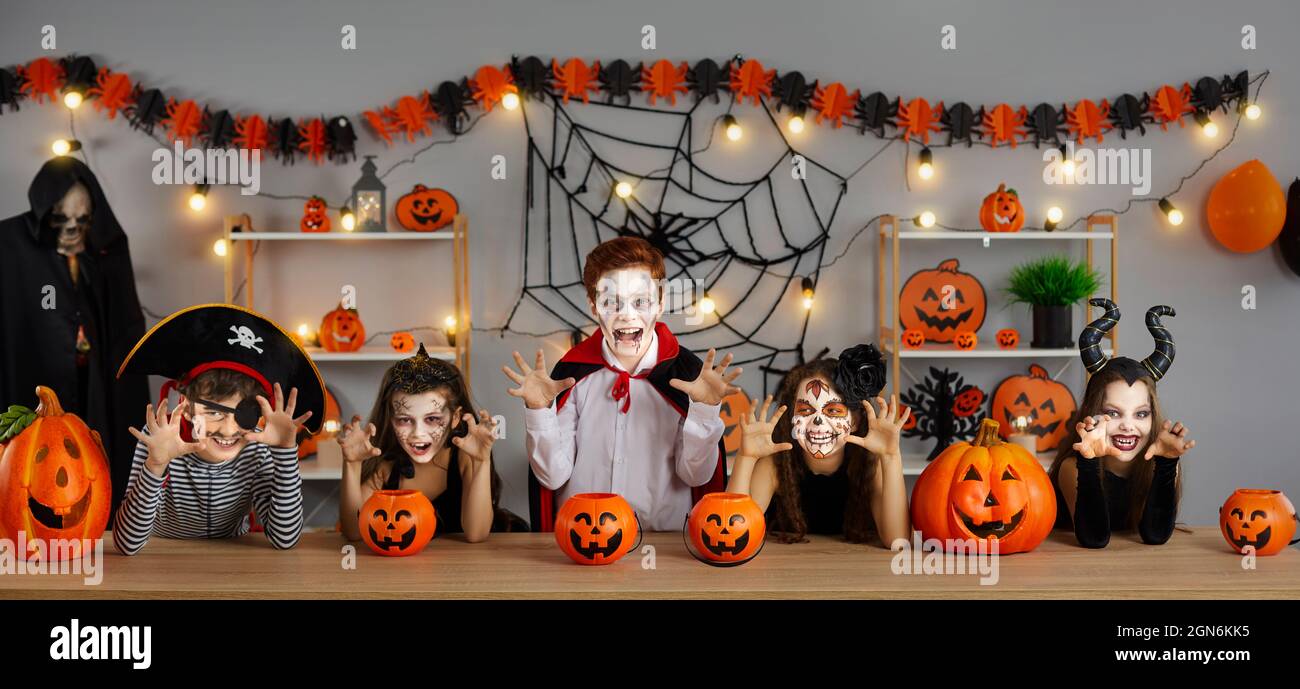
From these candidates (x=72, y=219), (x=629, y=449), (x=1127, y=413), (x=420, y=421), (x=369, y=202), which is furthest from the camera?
(x=369, y=202)

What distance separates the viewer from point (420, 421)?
7.86 feet

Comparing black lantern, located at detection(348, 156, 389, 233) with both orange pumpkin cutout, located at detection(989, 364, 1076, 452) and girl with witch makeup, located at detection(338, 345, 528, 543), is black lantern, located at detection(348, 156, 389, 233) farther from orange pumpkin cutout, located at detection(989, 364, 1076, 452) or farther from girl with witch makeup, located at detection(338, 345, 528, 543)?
orange pumpkin cutout, located at detection(989, 364, 1076, 452)

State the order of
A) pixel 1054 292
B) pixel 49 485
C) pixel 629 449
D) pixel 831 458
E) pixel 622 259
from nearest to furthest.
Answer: pixel 49 485, pixel 831 458, pixel 622 259, pixel 629 449, pixel 1054 292

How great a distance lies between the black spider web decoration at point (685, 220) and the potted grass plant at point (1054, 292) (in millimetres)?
907

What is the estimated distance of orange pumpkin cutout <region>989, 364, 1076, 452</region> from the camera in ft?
14.9

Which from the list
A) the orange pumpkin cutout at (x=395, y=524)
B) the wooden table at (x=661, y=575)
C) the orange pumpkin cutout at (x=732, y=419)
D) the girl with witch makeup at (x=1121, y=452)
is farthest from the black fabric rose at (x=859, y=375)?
the orange pumpkin cutout at (x=732, y=419)

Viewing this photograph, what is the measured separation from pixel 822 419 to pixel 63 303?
3484mm

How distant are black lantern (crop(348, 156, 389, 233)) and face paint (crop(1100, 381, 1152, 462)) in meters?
3.19

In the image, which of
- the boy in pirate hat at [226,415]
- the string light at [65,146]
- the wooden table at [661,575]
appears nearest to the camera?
the wooden table at [661,575]

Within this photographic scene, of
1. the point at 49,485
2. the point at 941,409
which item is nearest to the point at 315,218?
the point at 49,485

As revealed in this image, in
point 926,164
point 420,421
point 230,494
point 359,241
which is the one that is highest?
point 926,164

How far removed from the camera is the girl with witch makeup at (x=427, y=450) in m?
2.29

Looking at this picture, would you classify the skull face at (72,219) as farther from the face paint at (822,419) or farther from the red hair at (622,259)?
the face paint at (822,419)

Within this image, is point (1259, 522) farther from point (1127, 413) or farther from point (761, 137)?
point (761, 137)
